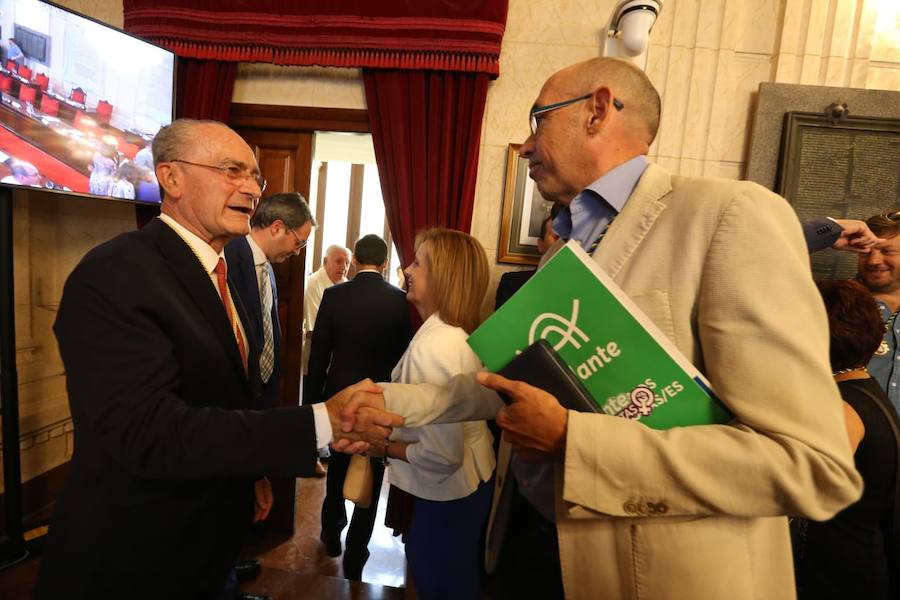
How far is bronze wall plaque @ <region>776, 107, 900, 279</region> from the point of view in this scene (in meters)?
2.63

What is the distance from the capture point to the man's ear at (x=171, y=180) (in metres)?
1.42

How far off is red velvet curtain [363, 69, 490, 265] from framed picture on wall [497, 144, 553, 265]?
237 mm

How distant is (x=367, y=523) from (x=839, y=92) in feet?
11.9

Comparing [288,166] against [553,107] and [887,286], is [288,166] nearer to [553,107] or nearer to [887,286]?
[553,107]

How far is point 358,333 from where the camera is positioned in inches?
106

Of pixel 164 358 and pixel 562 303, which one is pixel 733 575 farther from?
pixel 164 358

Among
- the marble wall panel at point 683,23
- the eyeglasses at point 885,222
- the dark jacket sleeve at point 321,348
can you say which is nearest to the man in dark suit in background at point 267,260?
the dark jacket sleeve at point 321,348

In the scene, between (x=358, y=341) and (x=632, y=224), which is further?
(x=358, y=341)

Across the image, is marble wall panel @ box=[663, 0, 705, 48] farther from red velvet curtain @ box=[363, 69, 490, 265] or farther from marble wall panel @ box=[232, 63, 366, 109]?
marble wall panel @ box=[232, 63, 366, 109]

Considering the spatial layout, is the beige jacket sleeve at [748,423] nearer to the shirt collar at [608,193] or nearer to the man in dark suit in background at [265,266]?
the shirt collar at [608,193]

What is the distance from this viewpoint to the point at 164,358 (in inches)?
44.5

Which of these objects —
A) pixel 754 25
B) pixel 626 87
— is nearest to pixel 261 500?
pixel 626 87

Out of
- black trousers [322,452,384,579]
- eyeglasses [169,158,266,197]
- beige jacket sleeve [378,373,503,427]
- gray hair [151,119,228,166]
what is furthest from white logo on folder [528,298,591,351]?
black trousers [322,452,384,579]

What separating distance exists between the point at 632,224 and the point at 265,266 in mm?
2225
